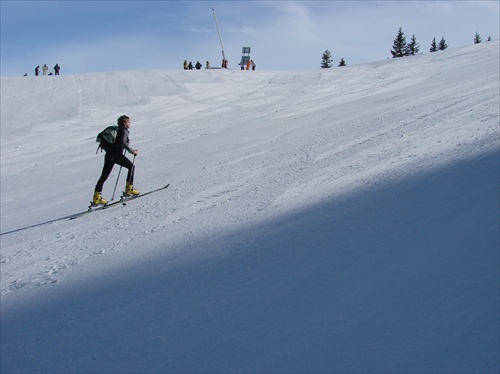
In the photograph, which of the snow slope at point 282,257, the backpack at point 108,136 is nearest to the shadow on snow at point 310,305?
the snow slope at point 282,257

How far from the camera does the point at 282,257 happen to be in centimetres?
500

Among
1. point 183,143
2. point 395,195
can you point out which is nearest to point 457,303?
point 395,195

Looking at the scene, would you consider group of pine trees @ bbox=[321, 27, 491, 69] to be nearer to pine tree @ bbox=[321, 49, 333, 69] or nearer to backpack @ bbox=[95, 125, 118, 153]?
pine tree @ bbox=[321, 49, 333, 69]

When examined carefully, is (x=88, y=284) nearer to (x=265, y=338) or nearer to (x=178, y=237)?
(x=178, y=237)

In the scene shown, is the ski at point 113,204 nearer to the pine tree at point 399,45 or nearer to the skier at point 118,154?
the skier at point 118,154

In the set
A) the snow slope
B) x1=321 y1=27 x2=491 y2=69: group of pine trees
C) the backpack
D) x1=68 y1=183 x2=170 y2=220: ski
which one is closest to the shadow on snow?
the snow slope

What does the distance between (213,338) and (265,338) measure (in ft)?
1.40

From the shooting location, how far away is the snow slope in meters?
3.49

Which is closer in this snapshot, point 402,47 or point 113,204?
point 113,204

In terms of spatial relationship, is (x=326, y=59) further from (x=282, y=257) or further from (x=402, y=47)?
(x=282, y=257)

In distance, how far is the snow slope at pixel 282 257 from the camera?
3.49 meters

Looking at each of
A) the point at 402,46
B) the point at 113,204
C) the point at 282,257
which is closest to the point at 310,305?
the point at 282,257

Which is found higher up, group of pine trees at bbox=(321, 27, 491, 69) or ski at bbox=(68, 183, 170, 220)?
group of pine trees at bbox=(321, 27, 491, 69)

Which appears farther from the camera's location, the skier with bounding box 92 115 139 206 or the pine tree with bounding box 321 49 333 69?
the pine tree with bounding box 321 49 333 69
